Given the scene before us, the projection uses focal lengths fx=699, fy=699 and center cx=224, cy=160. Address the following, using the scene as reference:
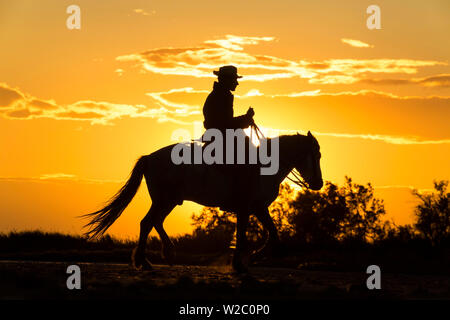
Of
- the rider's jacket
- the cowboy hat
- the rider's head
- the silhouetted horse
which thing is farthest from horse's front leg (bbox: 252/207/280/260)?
the cowboy hat

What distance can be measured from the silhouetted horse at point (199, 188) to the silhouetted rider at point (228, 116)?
0.73ft

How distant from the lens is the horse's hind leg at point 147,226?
45.8 feet

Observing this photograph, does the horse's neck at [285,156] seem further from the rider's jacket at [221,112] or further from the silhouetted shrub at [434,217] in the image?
the silhouetted shrub at [434,217]

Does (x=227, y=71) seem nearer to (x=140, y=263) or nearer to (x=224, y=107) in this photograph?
(x=224, y=107)

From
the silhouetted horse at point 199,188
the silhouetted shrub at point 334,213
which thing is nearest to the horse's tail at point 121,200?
the silhouetted horse at point 199,188

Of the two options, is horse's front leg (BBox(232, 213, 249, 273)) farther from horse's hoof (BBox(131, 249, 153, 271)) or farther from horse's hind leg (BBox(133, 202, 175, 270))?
horse's hoof (BBox(131, 249, 153, 271))

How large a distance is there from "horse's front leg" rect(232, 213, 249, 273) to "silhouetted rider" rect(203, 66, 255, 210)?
0.29 meters

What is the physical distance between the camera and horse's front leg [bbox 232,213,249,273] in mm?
13633
